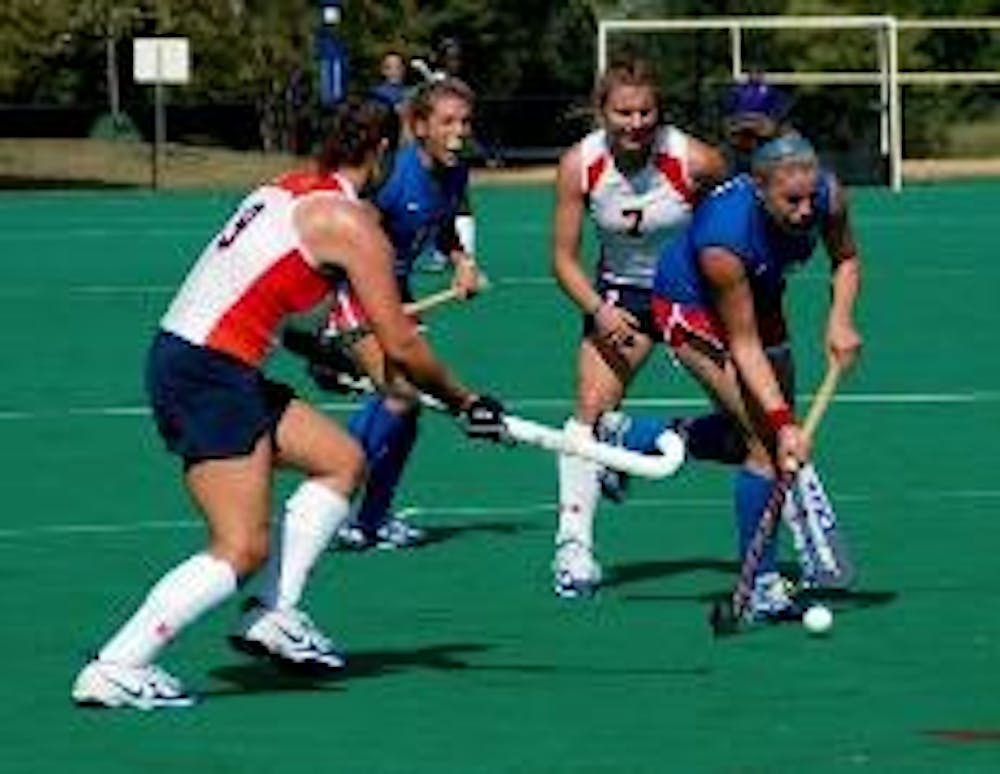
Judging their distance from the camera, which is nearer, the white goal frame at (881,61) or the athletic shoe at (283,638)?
the athletic shoe at (283,638)

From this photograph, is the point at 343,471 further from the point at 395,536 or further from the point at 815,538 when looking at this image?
the point at 395,536

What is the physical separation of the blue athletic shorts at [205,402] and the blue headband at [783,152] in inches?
83.2

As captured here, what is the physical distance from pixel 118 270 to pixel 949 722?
968 inches

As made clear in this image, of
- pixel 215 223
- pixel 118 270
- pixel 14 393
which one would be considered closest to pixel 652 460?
pixel 14 393

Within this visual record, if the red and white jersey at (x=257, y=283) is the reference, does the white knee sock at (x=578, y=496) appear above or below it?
below

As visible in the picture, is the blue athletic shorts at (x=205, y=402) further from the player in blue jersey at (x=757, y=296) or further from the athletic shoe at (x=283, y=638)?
the player in blue jersey at (x=757, y=296)

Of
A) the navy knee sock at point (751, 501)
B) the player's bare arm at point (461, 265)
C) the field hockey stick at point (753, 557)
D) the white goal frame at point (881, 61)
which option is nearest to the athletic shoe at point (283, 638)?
the field hockey stick at point (753, 557)

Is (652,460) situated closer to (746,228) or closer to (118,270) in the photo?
(746,228)

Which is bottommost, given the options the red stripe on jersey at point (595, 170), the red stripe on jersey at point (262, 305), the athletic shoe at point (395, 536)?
the athletic shoe at point (395, 536)

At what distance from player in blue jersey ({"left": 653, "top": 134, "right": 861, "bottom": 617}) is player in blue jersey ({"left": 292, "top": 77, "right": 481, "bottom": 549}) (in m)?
1.73

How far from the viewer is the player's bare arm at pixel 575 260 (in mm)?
13891

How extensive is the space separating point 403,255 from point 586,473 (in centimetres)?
228

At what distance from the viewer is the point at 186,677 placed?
11617 millimetres

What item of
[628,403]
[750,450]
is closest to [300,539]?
[750,450]
